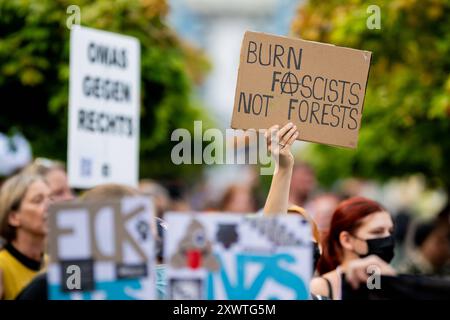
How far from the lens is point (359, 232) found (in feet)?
17.6

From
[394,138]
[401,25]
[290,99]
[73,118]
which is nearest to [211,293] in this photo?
[290,99]

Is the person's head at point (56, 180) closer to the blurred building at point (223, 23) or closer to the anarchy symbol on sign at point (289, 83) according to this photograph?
the anarchy symbol on sign at point (289, 83)

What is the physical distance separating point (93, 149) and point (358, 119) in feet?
8.53

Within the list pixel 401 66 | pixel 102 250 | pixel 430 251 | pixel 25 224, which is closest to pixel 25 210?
pixel 25 224

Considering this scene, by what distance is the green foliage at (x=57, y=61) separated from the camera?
839 cm

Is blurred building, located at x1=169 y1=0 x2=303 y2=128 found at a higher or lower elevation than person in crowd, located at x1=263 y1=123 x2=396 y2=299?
higher

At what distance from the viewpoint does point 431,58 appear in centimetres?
869

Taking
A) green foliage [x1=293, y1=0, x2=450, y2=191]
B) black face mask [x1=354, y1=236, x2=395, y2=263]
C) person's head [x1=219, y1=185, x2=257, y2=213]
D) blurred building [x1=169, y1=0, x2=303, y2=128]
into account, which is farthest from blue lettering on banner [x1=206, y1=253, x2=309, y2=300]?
blurred building [x1=169, y1=0, x2=303, y2=128]

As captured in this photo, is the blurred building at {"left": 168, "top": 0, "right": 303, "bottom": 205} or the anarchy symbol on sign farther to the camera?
the blurred building at {"left": 168, "top": 0, "right": 303, "bottom": 205}

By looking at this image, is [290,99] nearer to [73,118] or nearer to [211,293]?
[211,293]

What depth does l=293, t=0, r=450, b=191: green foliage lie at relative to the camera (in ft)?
27.1

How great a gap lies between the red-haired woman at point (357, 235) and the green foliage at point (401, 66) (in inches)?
102

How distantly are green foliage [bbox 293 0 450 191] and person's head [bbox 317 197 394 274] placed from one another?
8.48 feet

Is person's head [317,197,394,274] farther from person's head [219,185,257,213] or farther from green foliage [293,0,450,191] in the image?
person's head [219,185,257,213]
